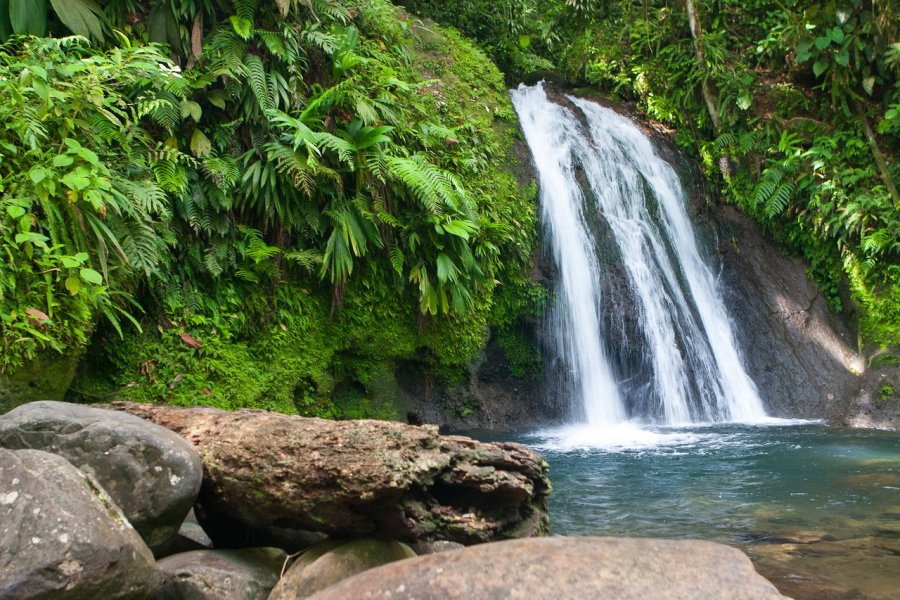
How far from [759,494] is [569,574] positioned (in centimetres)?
378

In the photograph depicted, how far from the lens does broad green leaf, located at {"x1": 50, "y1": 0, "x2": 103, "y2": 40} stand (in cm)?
519

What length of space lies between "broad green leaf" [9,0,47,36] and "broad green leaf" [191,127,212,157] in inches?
49.7

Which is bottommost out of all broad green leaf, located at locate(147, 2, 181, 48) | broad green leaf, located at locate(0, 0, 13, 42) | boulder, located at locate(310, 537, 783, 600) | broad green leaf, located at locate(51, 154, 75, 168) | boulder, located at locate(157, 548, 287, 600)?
boulder, located at locate(157, 548, 287, 600)

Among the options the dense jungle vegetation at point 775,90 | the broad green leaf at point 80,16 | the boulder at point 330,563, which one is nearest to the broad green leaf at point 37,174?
the broad green leaf at point 80,16

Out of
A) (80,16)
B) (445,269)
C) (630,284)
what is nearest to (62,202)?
(80,16)

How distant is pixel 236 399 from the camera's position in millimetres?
5848

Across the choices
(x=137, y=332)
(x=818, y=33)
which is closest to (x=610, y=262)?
(x=818, y=33)

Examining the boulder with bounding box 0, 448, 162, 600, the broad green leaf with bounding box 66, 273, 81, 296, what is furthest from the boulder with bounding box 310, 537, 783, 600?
the broad green leaf with bounding box 66, 273, 81, 296

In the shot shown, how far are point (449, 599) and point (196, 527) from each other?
6.47ft

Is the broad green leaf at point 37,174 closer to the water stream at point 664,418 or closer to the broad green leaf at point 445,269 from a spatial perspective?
the broad green leaf at point 445,269

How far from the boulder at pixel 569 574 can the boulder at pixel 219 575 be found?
0.60 m

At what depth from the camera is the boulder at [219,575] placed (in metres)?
3.04

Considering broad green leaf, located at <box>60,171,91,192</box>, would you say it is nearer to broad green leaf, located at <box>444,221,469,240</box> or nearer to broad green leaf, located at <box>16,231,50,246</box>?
broad green leaf, located at <box>16,231,50,246</box>

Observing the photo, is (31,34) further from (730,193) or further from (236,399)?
(730,193)
